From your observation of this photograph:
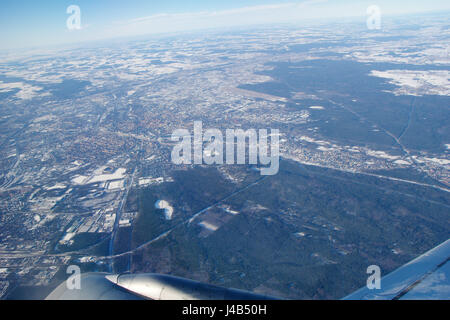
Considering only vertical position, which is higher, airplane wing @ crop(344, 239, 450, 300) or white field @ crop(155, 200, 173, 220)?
airplane wing @ crop(344, 239, 450, 300)

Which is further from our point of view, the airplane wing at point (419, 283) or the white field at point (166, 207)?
the white field at point (166, 207)

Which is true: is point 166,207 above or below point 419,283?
below

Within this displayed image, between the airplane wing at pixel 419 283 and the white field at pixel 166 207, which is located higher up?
the airplane wing at pixel 419 283

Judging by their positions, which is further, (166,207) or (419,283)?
(166,207)

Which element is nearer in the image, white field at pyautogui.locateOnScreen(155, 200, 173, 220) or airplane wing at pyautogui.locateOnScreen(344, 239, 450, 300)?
airplane wing at pyautogui.locateOnScreen(344, 239, 450, 300)

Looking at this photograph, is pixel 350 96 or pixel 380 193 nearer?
pixel 380 193

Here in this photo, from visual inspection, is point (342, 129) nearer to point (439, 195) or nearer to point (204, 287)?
point (439, 195)

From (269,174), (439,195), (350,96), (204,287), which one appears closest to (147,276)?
(204,287)
